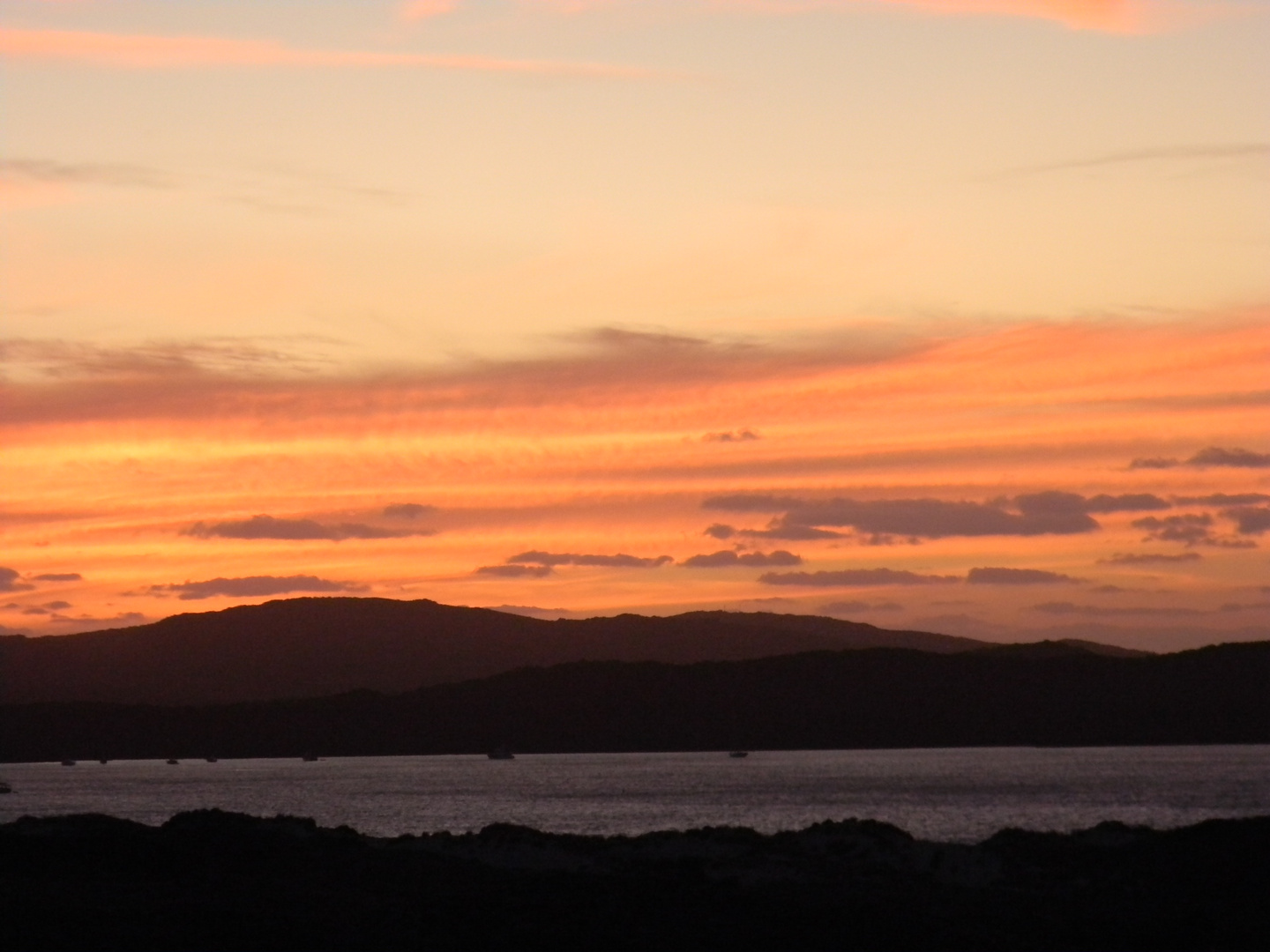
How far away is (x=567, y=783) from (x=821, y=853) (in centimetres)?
13457

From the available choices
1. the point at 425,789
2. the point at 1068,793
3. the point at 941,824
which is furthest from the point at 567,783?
the point at 941,824

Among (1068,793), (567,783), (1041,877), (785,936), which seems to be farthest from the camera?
(567,783)

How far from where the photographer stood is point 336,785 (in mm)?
192125

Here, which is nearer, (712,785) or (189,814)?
(189,814)

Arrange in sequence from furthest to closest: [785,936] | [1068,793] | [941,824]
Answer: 1. [1068,793]
2. [941,824]
3. [785,936]

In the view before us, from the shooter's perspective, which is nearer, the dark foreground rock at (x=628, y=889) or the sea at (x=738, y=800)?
the dark foreground rock at (x=628, y=889)

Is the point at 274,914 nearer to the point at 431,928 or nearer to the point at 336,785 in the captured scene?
the point at 431,928

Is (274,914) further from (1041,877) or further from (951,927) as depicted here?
(1041,877)

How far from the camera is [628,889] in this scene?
45875 millimetres

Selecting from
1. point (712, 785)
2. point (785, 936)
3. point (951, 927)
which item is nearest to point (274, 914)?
point (785, 936)

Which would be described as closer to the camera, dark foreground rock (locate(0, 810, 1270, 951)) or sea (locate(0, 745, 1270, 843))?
dark foreground rock (locate(0, 810, 1270, 951))

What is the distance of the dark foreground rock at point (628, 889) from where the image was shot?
4028 centimetres

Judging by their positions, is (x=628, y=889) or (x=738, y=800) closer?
(x=628, y=889)

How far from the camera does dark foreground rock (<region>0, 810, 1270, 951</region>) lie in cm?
4028
